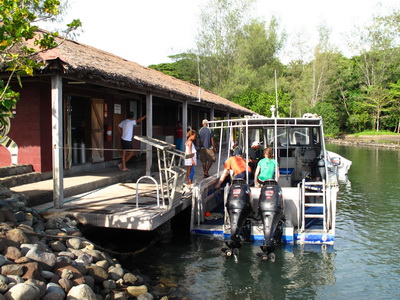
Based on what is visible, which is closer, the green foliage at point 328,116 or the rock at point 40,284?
the rock at point 40,284

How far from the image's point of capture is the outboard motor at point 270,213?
7860mm

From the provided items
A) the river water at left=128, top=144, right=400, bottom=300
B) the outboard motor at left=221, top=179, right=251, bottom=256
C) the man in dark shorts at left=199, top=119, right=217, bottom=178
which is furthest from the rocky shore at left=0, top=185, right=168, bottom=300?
the man in dark shorts at left=199, top=119, right=217, bottom=178

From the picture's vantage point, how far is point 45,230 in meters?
6.95

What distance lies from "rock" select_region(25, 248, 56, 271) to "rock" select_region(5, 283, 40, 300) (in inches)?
31.1

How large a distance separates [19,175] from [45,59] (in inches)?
136

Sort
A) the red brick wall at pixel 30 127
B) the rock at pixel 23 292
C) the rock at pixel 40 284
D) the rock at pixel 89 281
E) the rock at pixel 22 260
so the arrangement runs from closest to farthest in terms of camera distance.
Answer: the rock at pixel 23 292
the rock at pixel 40 284
the rock at pixel 22 260
the rock at pixel 89 281
the red brick wall at pixel 30 127

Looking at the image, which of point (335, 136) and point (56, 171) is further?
point (335, 136)

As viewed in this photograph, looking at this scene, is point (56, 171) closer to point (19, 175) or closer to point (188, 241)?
point (19, 175)

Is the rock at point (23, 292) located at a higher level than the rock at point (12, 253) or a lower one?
lower

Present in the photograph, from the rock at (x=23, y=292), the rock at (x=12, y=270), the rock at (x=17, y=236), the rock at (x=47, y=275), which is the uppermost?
the rock at (x=17, y=236)

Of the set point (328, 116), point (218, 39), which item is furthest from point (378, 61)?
point (218, 39)

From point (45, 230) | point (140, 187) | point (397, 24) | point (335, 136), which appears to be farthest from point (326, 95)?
point (45, 230)

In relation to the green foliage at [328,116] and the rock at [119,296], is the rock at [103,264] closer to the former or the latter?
the rock at [119,296]

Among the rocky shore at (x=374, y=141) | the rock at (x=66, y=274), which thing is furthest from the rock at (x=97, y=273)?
the rocky shore at (x=374, y=141)
